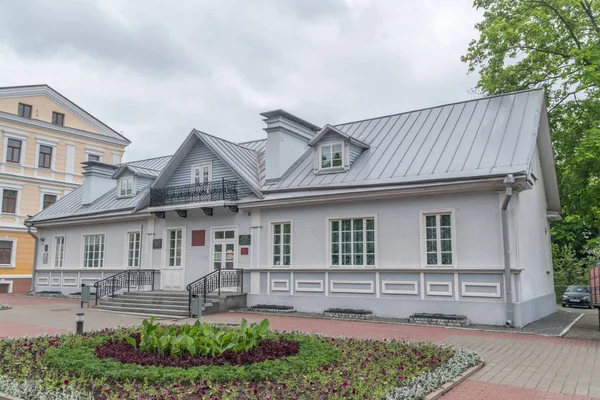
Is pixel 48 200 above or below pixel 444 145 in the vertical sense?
above

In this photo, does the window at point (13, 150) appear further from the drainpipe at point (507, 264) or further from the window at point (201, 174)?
the drainpipe at point (507, 264)

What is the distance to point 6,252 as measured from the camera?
2886cm

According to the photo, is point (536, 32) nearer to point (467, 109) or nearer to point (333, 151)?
point (467, 109)

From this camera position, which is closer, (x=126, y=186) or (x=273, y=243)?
(x=273, y=243)

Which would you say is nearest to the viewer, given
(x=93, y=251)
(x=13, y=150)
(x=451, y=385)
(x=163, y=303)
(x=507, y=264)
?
(x=451, y=385)

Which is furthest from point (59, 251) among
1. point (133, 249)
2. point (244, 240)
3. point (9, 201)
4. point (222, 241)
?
point (244, 240)

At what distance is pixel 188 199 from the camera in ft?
59.9

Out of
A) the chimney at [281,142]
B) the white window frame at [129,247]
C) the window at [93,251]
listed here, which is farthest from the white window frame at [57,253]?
the chimney at [281,142]

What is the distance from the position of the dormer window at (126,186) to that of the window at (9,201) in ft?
36.3

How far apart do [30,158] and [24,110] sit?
303 centimetres

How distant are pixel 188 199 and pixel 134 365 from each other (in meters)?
11.7

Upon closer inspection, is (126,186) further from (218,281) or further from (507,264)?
(507,264)

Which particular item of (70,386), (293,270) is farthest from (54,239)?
(70,386)

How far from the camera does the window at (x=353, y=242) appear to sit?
14.8 m
